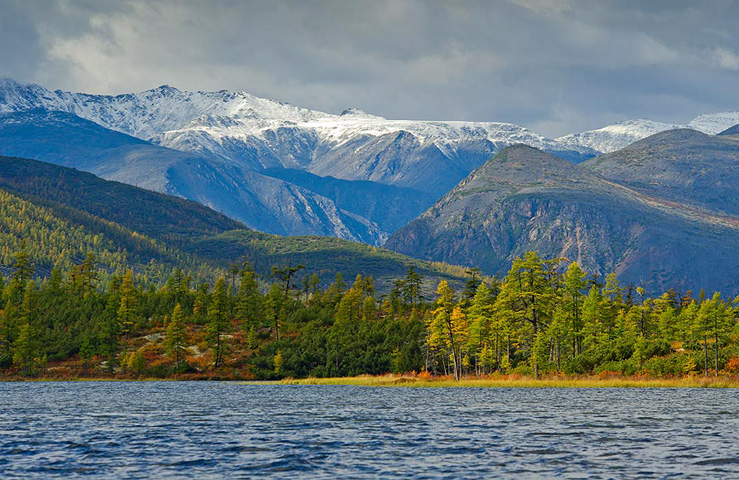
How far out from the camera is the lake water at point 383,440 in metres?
31.9

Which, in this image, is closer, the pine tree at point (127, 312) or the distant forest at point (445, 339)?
the distant forest at point (445, 339)

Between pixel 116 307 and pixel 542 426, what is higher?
pixel 116 307

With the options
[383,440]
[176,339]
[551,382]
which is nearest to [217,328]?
[176,339]

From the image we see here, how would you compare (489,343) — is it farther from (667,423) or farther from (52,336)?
(52,336)

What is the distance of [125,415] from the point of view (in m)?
61.6

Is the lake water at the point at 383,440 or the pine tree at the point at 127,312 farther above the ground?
the pine tree at the point at 127,312

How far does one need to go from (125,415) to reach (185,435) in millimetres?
18578

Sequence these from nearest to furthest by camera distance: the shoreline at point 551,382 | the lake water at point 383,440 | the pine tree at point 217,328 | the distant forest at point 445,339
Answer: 1. the lake water at point 383,440
2. the shoreline at point 551,382
3. the distant forest at point 445,339
4. the pine tree at point 217,328

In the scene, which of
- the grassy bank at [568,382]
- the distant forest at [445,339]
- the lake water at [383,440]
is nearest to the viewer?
the lake water at [383,440]

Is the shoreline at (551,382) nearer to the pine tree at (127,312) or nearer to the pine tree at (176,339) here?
the pine tree at (176,339)

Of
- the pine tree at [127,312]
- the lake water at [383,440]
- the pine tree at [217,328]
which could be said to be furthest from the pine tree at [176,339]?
the lake water at [383,440]

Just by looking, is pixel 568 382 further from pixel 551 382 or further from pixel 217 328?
pixel 217 328

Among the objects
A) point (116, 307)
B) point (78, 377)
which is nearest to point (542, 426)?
point (78, 377)

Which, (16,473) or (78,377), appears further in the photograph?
(78,377)
